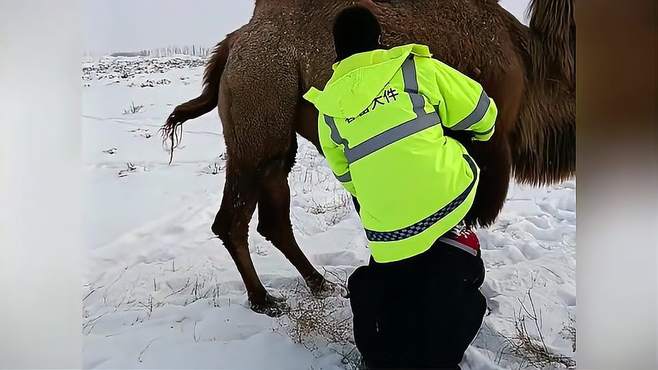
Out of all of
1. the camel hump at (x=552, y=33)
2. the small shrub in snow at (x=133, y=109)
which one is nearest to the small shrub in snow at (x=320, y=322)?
the small shrub in snow at (x=133, y=109)

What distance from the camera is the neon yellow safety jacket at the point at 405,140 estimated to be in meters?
1.67

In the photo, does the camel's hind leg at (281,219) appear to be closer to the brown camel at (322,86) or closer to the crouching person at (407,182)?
the brown camel at (322,86)

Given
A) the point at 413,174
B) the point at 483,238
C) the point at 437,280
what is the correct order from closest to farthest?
the point at 413,174 → the point at 437,280 → the point at 483,238

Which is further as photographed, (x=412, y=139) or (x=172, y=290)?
(x=172, y=290)

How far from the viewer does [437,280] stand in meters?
1.77

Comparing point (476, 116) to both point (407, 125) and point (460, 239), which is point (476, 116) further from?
point (460, 239)

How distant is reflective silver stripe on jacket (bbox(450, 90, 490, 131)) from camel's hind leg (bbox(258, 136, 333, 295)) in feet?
2.30

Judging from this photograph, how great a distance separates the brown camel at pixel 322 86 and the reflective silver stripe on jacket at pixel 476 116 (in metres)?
0.43

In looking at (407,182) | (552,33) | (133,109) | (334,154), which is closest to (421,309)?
(407,182)

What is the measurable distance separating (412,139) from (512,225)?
0.77 metres

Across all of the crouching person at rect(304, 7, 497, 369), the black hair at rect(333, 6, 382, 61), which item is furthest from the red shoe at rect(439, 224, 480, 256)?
the black hair at rect(333, 6, 382, 61)

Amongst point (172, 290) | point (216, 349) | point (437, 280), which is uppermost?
point (437, 280)
